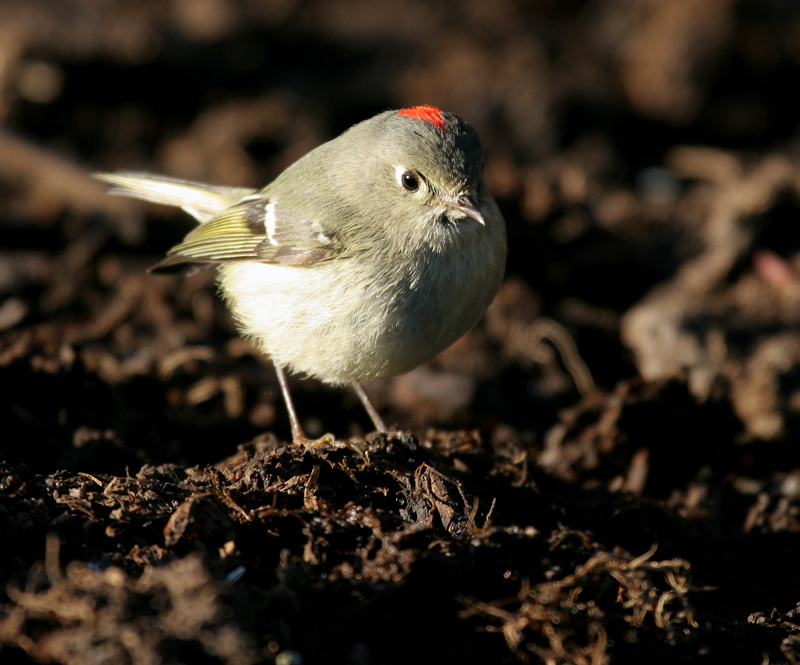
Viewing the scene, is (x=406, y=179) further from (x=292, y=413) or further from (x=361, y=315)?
(x=292, y=413)

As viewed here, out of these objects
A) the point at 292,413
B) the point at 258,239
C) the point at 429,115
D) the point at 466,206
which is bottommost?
the point at 292,413

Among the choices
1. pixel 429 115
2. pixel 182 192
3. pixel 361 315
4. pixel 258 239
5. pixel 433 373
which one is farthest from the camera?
pixel 433 373

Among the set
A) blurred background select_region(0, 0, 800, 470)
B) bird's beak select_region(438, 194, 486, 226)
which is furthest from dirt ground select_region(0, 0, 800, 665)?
bird's beak select_region(438, 194, 486, 226)

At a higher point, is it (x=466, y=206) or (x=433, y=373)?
(x=466, y=206)

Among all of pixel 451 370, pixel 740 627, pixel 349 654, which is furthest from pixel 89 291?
pixel 740 627

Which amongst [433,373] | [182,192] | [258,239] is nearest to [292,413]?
[258,239]

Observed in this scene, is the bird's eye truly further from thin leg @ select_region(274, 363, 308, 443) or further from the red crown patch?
thin leg @ select_region(274, 363, 308, 443)

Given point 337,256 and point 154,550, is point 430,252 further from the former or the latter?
point 154,550
